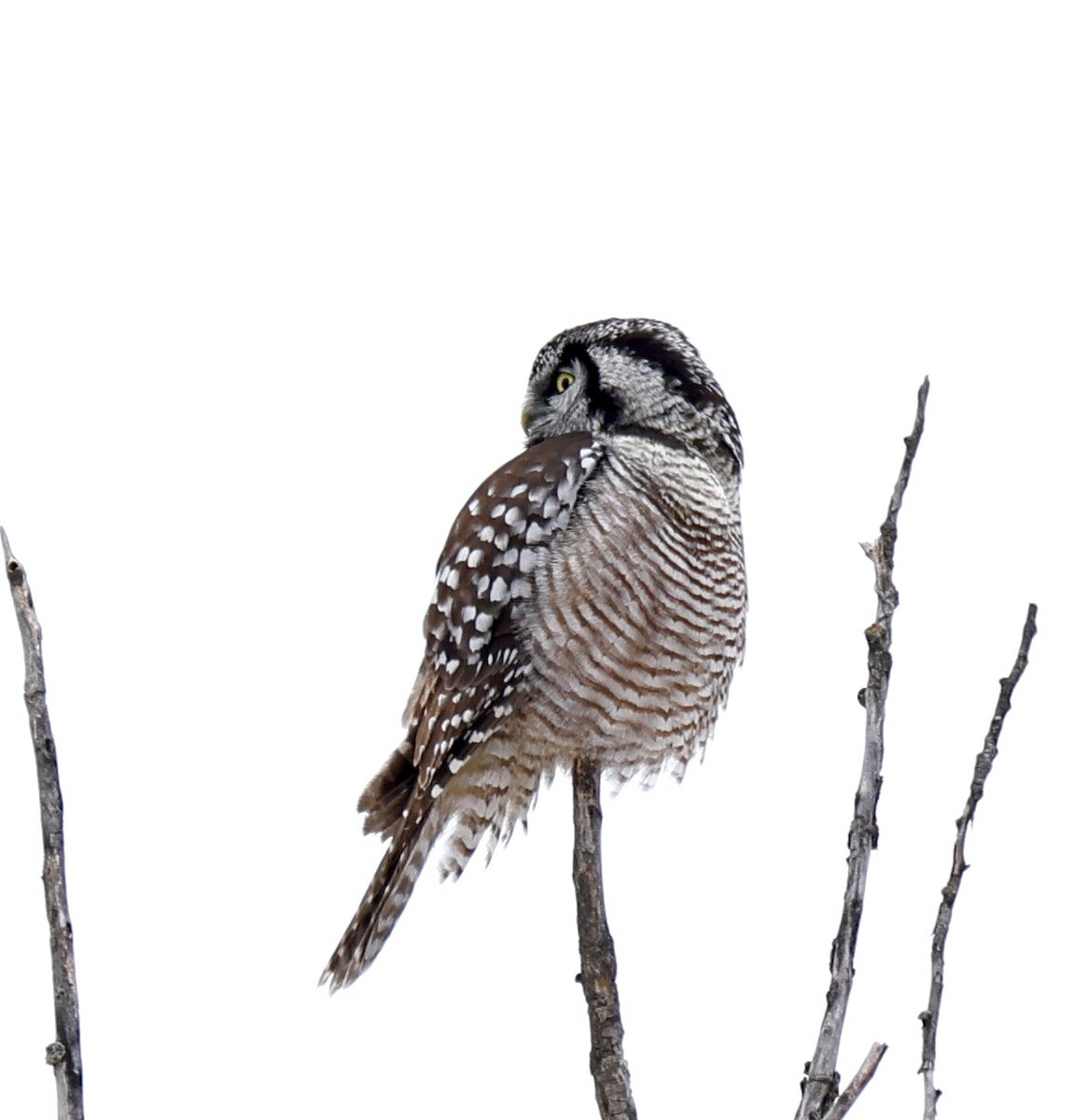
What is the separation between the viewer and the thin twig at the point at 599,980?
268cm

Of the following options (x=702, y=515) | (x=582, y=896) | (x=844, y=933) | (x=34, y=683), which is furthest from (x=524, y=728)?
(x=34, y=683)

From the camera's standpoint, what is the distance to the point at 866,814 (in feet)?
Answer: 7.00

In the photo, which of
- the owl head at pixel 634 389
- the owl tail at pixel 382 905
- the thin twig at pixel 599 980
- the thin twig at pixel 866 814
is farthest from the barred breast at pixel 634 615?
the thin twig at pixel 866 814

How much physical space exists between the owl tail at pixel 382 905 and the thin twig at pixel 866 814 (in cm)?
173

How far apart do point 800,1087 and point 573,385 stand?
2.66 metres

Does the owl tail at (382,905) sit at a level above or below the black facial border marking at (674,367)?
below

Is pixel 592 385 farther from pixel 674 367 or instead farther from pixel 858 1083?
pixel 858 1083

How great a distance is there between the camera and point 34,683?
5.79 feet

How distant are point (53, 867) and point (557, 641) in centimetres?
224

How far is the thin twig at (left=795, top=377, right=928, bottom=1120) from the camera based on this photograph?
6.75ft

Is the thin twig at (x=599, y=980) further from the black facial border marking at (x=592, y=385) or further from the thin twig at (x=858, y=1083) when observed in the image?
the black facial border marking at (x=592, y=385)

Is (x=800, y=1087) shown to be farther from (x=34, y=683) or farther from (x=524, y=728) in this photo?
(x=524, y=728)

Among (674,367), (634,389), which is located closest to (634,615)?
(634,389)

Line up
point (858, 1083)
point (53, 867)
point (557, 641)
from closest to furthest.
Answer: point (53, 867) < point (858, 1083) < point (557, 641)
